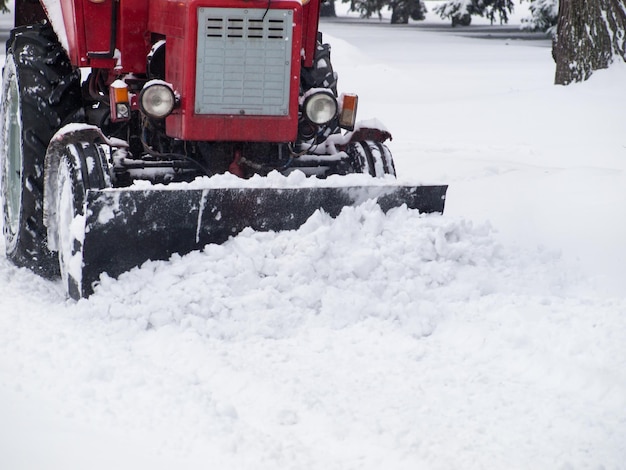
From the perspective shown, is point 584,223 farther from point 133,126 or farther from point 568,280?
point 133,126

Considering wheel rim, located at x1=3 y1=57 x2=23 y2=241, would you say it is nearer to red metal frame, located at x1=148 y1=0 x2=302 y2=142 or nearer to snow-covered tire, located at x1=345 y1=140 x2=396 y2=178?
red metal frame, located at x1=148 y1=0 x2=302 y2=142

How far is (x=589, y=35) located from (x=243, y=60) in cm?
722

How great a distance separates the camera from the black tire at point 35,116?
5.13 meters

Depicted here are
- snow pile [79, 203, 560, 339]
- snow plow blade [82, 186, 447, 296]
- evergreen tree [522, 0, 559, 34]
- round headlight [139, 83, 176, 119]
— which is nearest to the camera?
snow pile [79, 203, 560, 339]

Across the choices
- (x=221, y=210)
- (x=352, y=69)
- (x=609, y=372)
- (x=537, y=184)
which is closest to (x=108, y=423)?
(x=221, y=210)

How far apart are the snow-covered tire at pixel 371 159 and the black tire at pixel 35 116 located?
59.0 inches

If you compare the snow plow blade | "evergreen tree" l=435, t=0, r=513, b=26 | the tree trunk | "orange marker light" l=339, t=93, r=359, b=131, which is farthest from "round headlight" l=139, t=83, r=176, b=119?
"evergreen tree" l=435, t=0, r=513, b=26

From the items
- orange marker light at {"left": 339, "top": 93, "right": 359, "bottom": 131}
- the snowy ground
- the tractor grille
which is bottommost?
the snowy ground

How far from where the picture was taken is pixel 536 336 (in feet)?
13.0

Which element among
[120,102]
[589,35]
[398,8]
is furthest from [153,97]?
[398,8]

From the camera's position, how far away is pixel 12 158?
18.9 ft

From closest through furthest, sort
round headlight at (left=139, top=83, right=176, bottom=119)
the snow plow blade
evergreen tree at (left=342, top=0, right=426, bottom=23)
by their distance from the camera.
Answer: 1. the snow plow blade
2. round headlight at (left=139, top=83, right=176, bottom=119)
3. evergreen tree at (left=342, top=0, right=426, bottom=23)

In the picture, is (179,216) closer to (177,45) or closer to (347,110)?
(177,45)

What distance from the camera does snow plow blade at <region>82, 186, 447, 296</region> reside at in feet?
14.2
